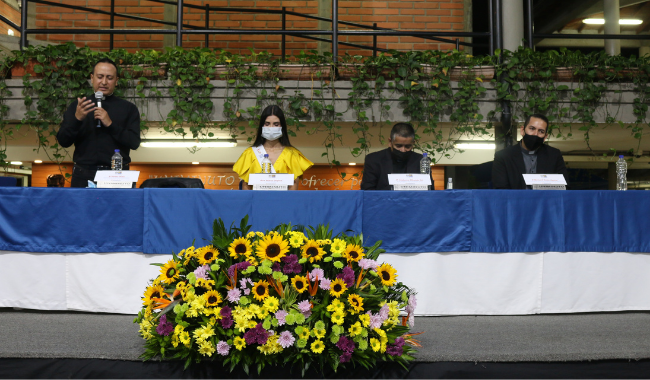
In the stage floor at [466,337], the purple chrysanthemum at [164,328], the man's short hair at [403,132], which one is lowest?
the stage floor at [466,337]

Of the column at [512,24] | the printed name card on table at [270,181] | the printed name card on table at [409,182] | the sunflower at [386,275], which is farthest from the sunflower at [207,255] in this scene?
the column at [512,24]

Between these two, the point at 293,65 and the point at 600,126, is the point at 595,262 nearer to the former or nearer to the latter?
the point at 600,126

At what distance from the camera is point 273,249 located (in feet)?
6.30

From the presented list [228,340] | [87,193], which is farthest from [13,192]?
[228,340]

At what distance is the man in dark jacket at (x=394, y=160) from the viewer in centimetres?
335

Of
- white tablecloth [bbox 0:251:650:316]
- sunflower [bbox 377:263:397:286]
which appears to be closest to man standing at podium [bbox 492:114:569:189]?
white tablecloth [bbox 0:251:650:316]

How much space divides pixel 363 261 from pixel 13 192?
2.03 m

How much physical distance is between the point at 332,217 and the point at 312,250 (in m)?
0.81

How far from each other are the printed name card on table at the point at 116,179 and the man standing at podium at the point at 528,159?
7.59 feet

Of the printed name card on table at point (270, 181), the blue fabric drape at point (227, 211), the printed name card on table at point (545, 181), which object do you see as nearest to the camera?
the blue fabric drape at point (227, 211)

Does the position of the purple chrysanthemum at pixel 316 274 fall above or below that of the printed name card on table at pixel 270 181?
below

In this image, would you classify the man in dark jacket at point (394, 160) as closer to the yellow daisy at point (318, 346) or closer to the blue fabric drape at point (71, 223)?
the blue fabric drape at point (71, 223)

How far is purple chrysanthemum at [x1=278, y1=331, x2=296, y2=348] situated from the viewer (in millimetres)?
1797

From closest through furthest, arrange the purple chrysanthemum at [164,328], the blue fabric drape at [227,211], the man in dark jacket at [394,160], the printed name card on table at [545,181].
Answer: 1. the purple chrysanthemum at [164,328]
2. the blue fabric drape at [227,211]
3. the printed name card on table at [545,181]
4. the man in dark jacket at [394,160]
